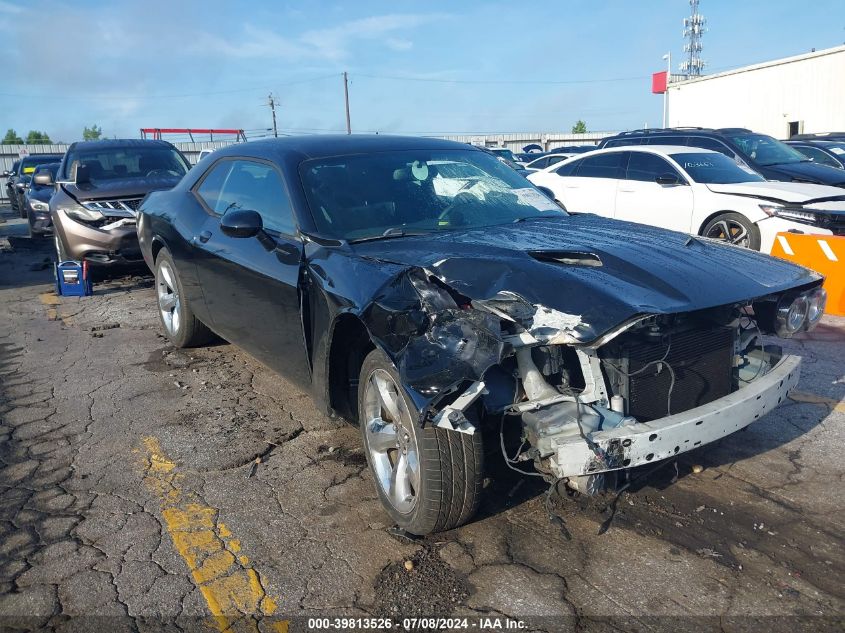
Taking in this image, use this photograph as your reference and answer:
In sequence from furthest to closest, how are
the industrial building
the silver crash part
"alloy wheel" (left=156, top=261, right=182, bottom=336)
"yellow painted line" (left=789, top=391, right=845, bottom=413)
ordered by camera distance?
the industrial building, "alloy wheel" (left=156, top=261, right=182, bottom=336), "yellow painted line" (left=789, top=391, right=845, bottom=413), the silver crash part

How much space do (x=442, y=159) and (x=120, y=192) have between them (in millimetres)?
6005

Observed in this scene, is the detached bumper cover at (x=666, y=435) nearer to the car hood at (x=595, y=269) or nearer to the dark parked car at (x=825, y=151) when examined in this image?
the car hood at (x=595, y=269)

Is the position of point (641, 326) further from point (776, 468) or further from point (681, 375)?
point (776, 468)

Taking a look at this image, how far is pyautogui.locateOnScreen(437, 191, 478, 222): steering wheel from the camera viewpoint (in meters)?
4.03

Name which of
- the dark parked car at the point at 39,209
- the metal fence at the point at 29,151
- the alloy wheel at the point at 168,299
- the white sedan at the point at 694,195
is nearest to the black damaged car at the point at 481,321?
the alloy wheel at the point at 168,299

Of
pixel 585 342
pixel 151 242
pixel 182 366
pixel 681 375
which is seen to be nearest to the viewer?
pixel 585 342

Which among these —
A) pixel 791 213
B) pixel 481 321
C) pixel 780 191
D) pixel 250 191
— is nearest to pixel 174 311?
pixel 250 191

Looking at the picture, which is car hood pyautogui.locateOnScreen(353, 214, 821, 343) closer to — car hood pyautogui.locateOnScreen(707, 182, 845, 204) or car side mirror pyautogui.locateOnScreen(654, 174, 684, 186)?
car hood pyautogui.locateOnScreen(707, 182, 845, 204)

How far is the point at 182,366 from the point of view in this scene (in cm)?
568

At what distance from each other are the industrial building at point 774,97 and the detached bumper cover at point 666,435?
33596mm

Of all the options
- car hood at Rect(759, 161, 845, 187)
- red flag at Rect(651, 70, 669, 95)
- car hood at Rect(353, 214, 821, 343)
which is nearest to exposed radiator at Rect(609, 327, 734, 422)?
car hood at Rect(353, 214, 821, 343)

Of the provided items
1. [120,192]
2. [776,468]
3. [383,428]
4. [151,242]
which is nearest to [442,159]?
[383,428]

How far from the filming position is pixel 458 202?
13.7 ft

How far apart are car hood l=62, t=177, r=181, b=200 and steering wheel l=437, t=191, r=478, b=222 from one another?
6.17m
